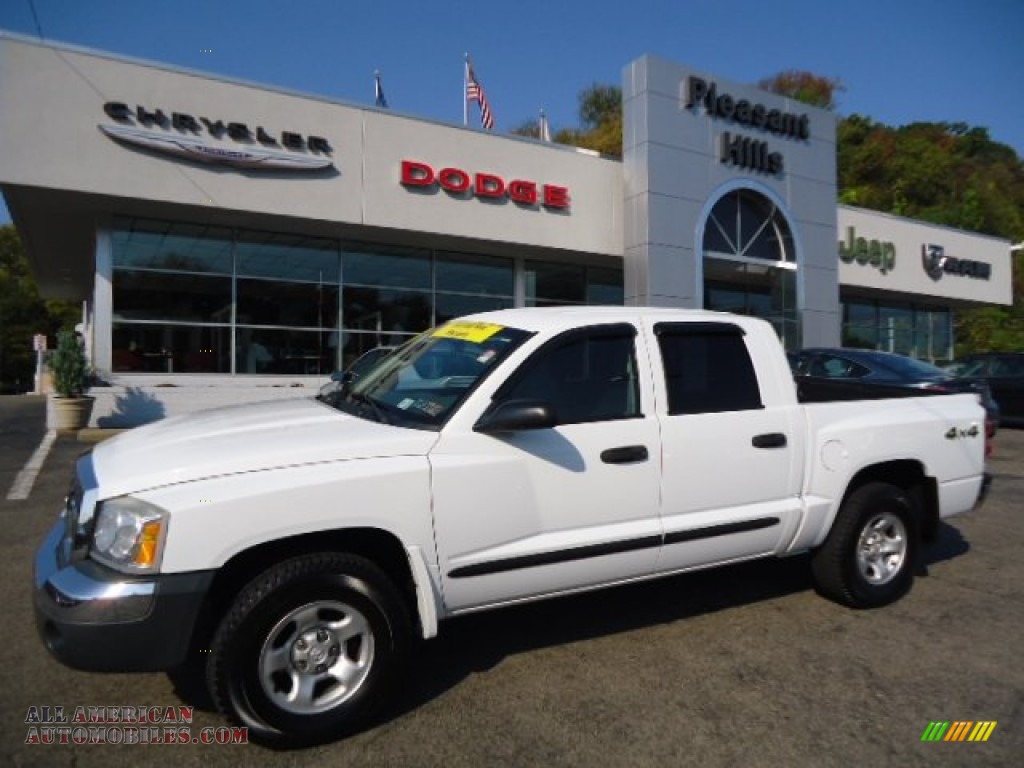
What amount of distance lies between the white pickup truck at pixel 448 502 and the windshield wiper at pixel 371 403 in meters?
0.02

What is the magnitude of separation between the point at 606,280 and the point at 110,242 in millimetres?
11971

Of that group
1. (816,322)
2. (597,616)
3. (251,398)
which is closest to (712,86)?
(816,322)

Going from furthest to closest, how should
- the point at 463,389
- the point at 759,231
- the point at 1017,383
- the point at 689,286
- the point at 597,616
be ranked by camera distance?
1. the point at 759,231
2. the point at 689,286
3. the point at 1017,383
4. the point at 597,616
5. the point at 463,389

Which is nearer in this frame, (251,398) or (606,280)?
(251,398)

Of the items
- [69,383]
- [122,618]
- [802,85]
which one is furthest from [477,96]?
[802,85]

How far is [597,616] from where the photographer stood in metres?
4.09

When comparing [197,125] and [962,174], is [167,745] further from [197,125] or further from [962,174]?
[962,174]

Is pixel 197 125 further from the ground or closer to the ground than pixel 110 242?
further from the ground

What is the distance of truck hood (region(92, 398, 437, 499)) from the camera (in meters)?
2.67

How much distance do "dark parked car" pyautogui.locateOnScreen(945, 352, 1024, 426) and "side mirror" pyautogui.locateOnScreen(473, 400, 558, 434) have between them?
13707mm

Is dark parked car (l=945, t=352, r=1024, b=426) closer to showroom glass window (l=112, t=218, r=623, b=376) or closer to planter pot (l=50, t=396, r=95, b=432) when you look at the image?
showroom glass window (l=112, t=218, r=623, b=376)

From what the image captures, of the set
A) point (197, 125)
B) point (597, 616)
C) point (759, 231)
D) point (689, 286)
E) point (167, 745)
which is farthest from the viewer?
point (759, 231)

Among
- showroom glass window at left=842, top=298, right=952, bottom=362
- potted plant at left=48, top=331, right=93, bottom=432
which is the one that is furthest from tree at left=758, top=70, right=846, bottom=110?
potted plant at left=48, top=331, right=93, bottom=432

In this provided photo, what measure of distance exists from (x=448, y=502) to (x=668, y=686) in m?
1.38
